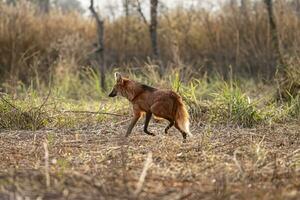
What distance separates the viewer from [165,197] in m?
3.63

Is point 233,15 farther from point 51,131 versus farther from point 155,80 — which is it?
point 51,131

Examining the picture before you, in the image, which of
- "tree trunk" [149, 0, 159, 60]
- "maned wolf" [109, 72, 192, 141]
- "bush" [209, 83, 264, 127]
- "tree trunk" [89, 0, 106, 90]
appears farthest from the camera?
"tree trunk" [149, 0, 159, 60]

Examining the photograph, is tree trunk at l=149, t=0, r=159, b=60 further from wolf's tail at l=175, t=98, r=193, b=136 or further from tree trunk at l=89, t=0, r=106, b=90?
wolf's tail at l=175, t=98, r=193, b=136

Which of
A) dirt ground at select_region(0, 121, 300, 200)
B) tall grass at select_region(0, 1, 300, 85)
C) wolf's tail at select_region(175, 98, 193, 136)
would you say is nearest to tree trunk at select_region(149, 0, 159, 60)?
tall grass at select_region(0, 1, 300, 85)

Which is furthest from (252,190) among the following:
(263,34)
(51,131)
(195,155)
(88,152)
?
(263,34)

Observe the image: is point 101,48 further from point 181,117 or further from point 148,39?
point 181,117

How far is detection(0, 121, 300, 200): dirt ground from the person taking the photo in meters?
3.69

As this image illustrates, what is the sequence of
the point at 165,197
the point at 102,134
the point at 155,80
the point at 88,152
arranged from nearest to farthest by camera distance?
the point at 165,197 → the point at 88,152 → the point at 102,134 → the point at 155,80

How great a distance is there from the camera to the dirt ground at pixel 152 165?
3693 millimetres

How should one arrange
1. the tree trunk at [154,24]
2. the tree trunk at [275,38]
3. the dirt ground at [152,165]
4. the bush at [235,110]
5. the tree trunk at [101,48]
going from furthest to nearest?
the tree trunk at [154,24] → the tree trunk at [101,48] → the tree trunk at [275,38] → the bush at [235,110] → the dirt ground at [152,165]

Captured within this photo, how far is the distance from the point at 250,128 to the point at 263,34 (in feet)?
23.1

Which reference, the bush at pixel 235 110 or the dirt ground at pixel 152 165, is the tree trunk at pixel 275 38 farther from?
the dirt ground at pixel 152 165

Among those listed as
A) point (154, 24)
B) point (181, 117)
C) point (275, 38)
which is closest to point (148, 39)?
point (154, 24)

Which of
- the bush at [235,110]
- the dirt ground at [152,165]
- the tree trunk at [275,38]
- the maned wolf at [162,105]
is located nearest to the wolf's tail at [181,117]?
the maned wolf at [162,105]
